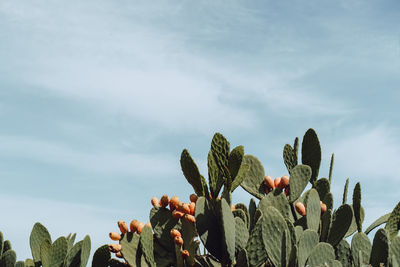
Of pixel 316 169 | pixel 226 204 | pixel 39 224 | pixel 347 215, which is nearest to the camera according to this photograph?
pixel 226 204

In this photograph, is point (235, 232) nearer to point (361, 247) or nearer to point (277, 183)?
point (277, 183)

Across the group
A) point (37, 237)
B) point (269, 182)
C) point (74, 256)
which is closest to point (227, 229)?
point (269, 182)

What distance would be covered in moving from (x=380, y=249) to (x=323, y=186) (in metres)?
0.59

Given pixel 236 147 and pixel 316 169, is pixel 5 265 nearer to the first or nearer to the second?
pixel 236 147

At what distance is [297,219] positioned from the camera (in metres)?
3.54

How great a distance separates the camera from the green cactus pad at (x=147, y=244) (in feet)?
10.1

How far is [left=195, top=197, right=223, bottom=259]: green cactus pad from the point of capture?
304cm

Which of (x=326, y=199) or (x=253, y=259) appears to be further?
(x=326, y=199)

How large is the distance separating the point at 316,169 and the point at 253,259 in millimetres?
1029

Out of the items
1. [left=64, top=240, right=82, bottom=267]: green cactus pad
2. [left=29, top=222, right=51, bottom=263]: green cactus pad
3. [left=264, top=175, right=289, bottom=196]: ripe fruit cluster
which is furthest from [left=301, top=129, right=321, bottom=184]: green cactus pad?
[left=29, top=222, right=51, bottom=263]: green cactus pad

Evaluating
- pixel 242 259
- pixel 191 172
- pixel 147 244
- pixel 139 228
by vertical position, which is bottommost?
pixel 242 259

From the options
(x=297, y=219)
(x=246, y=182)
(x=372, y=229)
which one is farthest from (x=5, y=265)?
(x=372, y=229)

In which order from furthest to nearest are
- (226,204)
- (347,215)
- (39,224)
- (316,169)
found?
(316,169) → (39,224) → (347,215) → (226,204)

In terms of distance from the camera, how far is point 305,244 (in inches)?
118
